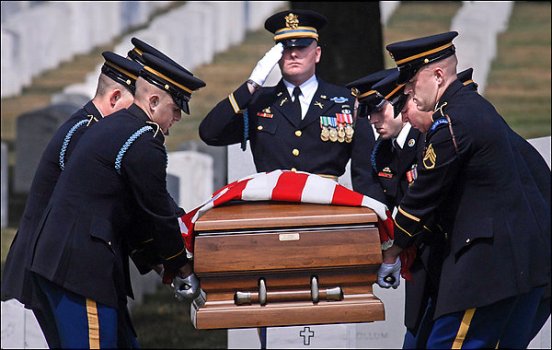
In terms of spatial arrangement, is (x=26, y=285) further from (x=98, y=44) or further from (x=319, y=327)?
(x=98, y=44)

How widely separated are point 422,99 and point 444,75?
132 millimetres

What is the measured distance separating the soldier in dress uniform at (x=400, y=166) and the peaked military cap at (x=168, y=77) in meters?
0.91

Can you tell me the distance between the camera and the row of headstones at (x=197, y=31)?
13078 mm

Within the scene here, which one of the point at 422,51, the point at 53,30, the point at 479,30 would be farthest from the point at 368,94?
the point at 53,30

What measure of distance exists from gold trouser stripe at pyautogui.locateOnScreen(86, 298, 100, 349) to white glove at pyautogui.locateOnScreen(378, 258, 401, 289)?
49.6 inches

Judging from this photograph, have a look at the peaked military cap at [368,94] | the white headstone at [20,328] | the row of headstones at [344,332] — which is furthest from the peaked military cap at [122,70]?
the white headstone at [20,328]

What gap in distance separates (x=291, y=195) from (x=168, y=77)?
89cm

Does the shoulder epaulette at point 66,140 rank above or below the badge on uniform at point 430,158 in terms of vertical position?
below

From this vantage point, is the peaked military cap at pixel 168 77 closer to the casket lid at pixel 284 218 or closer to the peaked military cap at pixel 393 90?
the casket lid at pixel 284 218

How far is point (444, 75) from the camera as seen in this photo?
20.4 feet

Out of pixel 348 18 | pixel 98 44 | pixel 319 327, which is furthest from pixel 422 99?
pixel 98 44

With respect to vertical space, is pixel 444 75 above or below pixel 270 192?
above

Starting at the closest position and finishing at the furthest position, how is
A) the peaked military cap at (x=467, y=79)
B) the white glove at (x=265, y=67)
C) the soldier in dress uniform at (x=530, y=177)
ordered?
the soldier in dress uniform at (x=530, y=177) < the peaked military cap at (x=467, y=79) < the white glove at (x=265, y=67)

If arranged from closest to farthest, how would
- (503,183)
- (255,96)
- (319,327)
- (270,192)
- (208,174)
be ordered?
(503,183), (270,192), (255,96), (319,327), (208,174)
